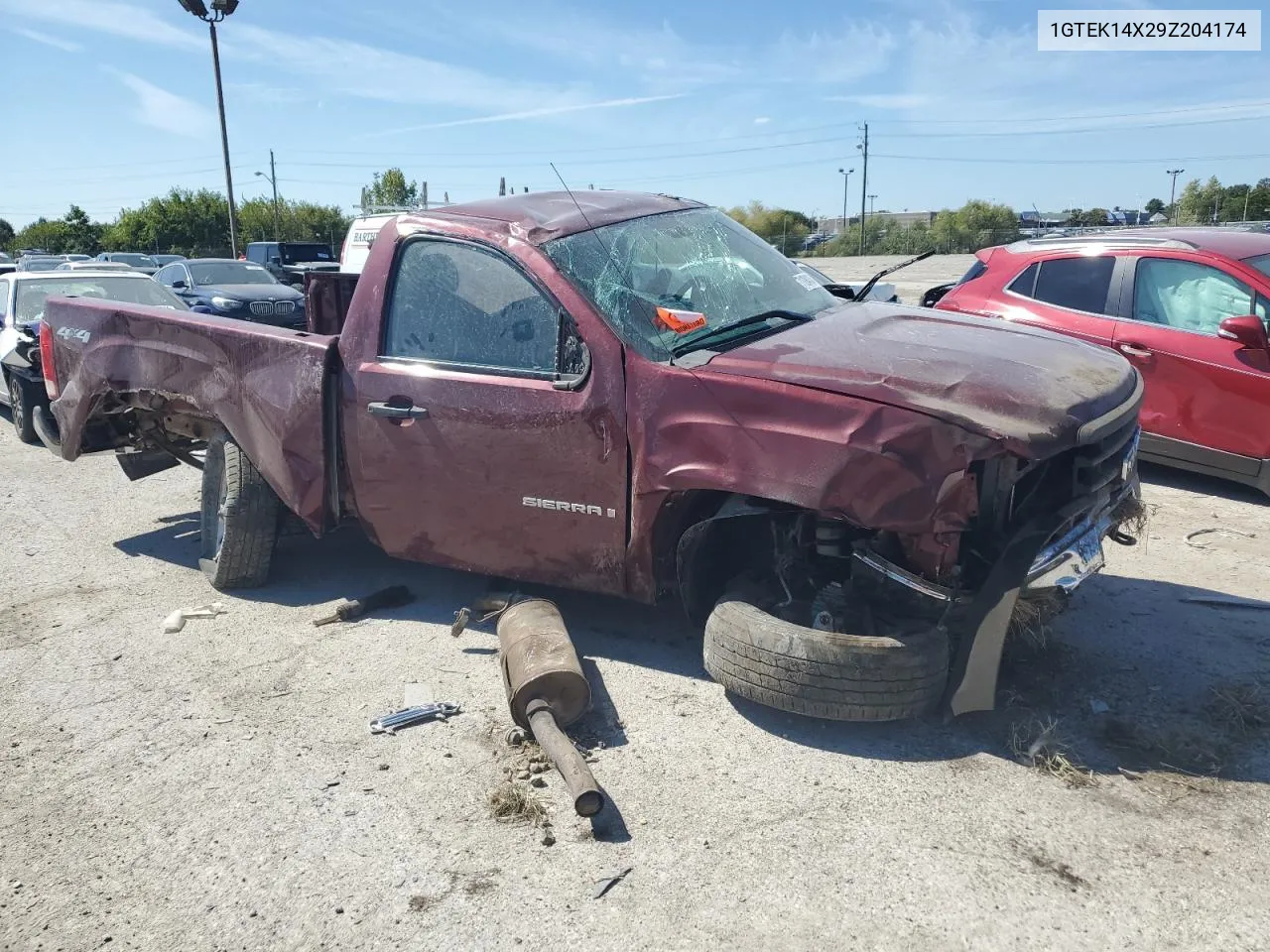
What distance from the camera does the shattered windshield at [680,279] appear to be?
3.84 m

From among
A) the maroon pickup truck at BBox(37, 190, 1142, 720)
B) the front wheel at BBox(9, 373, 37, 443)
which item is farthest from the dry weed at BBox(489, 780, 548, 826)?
the front wheel at BBox(9, 373, 37, 443)

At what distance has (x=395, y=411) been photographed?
423 cm

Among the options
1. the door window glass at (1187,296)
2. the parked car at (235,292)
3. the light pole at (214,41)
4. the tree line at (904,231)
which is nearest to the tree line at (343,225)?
the tree line at (904,231)

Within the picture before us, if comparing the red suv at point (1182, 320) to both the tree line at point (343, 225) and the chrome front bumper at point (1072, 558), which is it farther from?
the tree line at point (343, 225)

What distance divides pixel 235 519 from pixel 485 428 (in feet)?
6.03

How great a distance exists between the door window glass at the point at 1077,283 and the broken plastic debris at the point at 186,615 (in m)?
5.98

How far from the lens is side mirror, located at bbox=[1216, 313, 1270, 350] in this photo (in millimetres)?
6070

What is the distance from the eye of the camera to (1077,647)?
421cm

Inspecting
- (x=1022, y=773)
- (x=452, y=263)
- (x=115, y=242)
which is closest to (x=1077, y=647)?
(x=1022, y=773)

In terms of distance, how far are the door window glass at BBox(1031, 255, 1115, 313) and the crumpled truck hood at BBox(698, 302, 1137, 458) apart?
3.24 m

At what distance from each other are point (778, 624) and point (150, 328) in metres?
3.72

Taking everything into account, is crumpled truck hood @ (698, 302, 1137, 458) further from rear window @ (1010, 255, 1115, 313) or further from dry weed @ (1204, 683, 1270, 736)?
rear window @ (1010, 255, 1115, 313)

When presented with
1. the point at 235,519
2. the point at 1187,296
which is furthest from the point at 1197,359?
the point at 235,519

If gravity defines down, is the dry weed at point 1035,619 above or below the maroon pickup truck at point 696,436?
below
